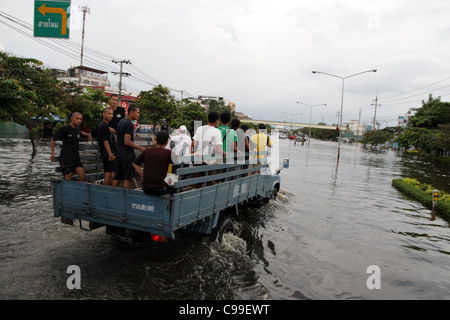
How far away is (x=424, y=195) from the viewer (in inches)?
504

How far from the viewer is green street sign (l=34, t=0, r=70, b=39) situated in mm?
8469

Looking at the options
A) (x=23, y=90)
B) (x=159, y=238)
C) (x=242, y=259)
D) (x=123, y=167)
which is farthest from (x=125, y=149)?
(x=23, y=90)

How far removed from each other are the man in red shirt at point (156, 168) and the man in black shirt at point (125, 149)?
59 centimetres

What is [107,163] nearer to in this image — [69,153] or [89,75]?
[69,153]

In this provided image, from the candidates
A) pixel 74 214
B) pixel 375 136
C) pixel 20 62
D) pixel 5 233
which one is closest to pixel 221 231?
pixel 74 214

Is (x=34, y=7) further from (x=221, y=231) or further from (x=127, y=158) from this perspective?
(x=221, y=231)

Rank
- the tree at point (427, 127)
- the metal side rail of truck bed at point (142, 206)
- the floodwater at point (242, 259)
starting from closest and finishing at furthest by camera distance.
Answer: the metal side rail of truck bed at point (142, 206) < the floodwater at point (242, 259) < the tree at point (427, 127)

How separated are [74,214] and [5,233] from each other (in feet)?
7.42

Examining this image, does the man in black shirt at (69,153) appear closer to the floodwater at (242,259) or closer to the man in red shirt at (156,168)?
the floodwater at (242,259)

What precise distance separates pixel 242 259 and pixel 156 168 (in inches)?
94.7

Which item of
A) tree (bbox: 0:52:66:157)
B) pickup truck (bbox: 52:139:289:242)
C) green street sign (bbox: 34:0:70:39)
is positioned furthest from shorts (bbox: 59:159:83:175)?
green street sign (bbox: 34:0:70:39)

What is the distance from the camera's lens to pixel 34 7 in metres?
8.52

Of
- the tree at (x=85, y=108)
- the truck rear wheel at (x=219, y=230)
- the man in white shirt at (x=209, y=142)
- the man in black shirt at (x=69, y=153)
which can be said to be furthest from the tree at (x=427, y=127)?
Answer: the man in black shirt at (x=69, y=153)

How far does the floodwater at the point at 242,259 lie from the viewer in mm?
4344
